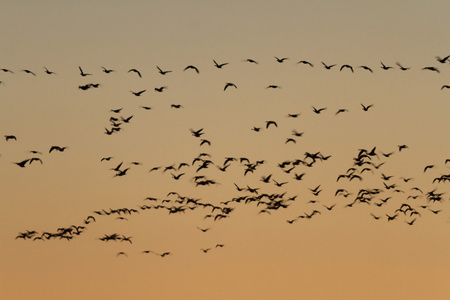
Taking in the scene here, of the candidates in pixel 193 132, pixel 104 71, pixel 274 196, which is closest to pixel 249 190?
pixel 274 196

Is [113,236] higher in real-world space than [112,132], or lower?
lower

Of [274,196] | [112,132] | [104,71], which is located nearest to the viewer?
[104,71]

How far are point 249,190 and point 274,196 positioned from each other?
1439mm

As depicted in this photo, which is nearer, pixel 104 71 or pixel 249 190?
pixel 104 71

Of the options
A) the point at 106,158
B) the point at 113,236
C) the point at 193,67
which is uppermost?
the point at 193,67

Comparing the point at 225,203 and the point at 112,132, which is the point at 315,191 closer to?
the point at 225,203

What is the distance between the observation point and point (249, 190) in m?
60.1

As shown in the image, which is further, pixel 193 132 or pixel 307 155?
pixel 307 155

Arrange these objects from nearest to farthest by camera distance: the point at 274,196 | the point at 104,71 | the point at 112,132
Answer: the point at 104,71
the point at 112,132
the point at 274,196

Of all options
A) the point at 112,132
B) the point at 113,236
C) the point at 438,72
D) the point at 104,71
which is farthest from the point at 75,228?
the point at 438,72

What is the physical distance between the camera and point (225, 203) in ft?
195

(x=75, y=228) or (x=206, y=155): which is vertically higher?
(x=206, y=155)

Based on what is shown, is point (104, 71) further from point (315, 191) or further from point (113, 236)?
point (315, 191)

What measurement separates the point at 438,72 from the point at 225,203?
45.1 feet
